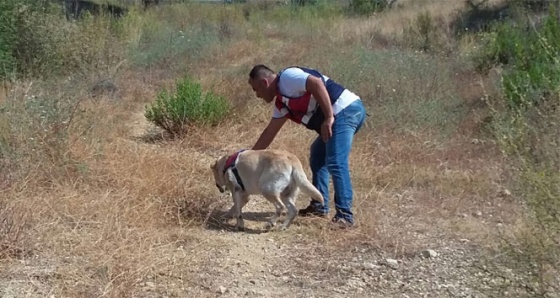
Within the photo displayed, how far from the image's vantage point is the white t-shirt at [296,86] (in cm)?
534

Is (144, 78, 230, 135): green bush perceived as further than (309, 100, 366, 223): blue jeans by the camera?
Yes

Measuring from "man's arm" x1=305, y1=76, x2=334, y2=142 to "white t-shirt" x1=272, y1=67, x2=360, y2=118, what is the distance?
0.06 meters

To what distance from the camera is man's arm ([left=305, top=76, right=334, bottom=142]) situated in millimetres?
5242

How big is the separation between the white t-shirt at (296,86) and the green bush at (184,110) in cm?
270

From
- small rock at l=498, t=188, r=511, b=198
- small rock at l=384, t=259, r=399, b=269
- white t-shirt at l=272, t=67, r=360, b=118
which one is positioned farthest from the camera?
small rock at l=498, t=188, r=511, b=198

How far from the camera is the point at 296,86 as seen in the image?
5375 millimetres

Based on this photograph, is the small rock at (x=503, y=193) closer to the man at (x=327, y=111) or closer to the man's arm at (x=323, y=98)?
the man at (x=327, y=111)

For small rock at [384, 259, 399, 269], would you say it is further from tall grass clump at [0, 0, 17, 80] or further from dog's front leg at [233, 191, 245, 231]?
tall grass clump at [0, 0, 17, 80]

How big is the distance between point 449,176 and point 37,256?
3.92 metres

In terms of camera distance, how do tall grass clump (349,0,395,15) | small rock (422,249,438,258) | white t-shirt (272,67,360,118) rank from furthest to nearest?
1. tall grass clump (349,0,395,15)
2. white t-shirt (272,67,360,118)
3. small rock (422,249,438,258)

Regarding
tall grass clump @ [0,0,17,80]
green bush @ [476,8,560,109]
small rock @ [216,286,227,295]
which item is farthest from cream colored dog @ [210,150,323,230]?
tall grass clump @ [0,0,17,80]

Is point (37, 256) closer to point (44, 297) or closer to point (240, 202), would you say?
point (44, 297)

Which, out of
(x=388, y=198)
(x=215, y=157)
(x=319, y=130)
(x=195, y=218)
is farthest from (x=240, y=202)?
(x=215, y=157)

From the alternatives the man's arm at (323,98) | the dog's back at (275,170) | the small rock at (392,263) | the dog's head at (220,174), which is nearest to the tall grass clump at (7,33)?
the dog's head at (220,174)
